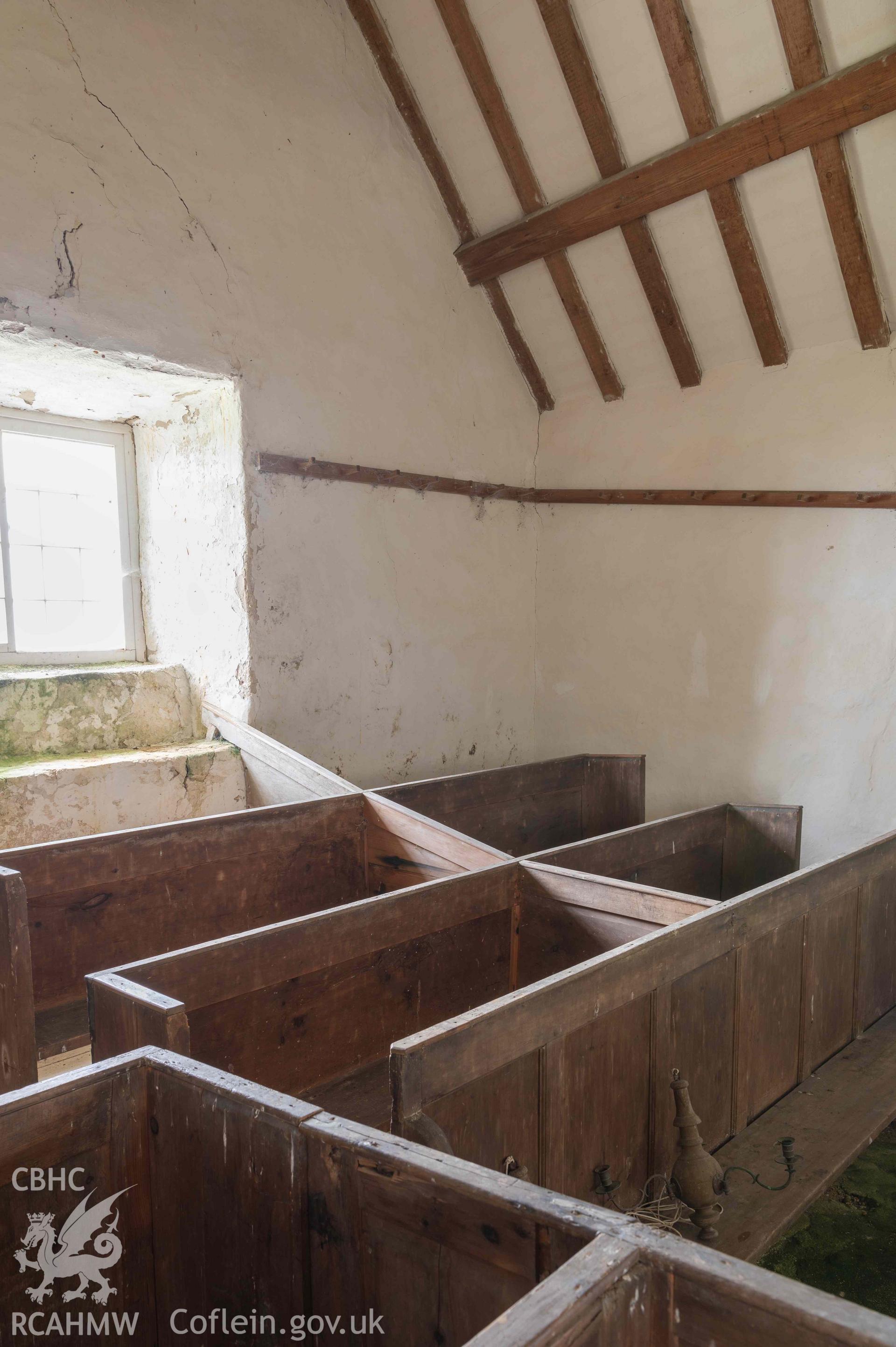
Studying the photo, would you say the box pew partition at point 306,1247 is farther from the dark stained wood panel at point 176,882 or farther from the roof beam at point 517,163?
the roof beam at point 517,163

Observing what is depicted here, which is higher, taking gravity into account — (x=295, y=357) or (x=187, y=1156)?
(x=295, y=357)

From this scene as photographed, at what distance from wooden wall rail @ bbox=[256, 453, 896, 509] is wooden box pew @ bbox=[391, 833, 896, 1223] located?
6.65 ft

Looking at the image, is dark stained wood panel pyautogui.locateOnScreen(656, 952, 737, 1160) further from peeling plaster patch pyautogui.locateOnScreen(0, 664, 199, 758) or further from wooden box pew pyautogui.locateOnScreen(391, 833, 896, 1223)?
peeling plaster patch pyautogui.locateOnScreen(0, 664, 199, 758)

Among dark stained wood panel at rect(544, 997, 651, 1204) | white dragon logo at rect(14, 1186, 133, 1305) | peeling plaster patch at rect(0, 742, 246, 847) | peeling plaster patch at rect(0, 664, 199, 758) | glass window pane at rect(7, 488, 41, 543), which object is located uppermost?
glass window pane at rect(7, 488, 41, 543)

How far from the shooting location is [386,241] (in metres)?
4.70

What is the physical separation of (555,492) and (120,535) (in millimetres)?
2535

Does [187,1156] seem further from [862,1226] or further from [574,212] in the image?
[574,212]

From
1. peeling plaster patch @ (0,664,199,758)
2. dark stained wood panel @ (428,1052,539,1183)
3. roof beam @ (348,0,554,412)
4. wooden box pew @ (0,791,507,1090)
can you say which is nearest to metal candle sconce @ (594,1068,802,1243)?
dark stained wood panel @ (428,1052,539,1183)

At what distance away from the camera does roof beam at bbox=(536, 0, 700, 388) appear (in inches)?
156

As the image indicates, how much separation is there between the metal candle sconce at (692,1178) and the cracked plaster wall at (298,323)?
105 inches

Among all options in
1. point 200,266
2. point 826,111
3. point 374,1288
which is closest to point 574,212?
point 826,111

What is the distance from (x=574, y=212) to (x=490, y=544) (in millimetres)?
1811

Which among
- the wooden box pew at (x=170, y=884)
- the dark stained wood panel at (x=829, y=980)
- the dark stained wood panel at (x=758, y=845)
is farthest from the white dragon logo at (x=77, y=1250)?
the dark stained wood panel at (x=758, y=845)

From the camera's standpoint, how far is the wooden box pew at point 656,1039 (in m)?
1.77
